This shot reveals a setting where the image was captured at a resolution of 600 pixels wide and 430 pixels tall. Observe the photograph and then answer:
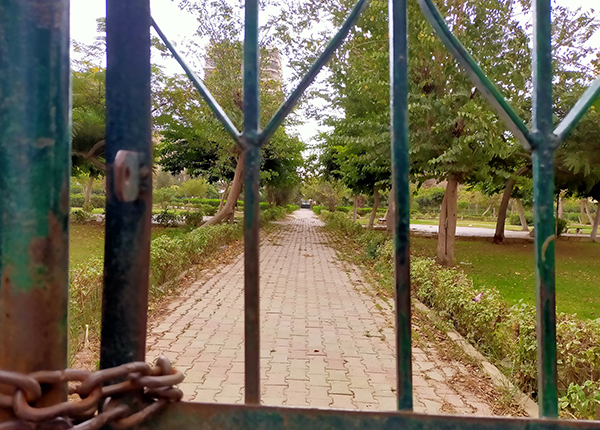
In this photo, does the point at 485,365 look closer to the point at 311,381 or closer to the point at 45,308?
the point at 311,381

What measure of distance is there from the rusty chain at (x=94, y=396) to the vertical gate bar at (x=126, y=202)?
62mm

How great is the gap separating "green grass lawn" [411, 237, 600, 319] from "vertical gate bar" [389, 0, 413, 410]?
6.99 m

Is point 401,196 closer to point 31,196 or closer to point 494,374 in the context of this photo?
point 31,196

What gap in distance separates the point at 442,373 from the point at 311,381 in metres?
1.24

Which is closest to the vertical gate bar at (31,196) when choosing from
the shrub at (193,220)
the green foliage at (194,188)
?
the shrub at (193,220)

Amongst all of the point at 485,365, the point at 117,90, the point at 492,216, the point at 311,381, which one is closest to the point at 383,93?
the point at 485,365

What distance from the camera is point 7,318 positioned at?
582 mm

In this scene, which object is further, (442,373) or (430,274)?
(430,274)

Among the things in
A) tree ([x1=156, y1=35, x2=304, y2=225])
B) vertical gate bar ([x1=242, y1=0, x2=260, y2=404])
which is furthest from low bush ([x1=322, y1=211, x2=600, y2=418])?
tree ([x1=156, y1=35, x2=304, y2=225])

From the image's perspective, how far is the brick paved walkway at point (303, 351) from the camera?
328cm

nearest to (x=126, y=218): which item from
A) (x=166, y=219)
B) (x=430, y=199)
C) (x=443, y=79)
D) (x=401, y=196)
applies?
(x=401, y=196)

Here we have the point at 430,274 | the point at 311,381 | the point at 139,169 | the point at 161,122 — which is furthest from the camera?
the point at 161,122

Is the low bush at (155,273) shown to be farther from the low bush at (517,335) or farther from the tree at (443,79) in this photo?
the tree at (443,79)

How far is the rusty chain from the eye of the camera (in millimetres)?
532
